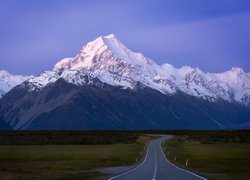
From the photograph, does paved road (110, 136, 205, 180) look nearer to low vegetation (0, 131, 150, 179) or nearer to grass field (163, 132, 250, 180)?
grass field (163, 132, 250, 180)

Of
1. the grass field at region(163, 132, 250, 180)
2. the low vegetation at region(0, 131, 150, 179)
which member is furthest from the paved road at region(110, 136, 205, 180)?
the low vegetation at region(0, 131, 150, 179)

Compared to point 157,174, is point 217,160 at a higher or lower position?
higher

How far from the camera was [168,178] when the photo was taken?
149ft

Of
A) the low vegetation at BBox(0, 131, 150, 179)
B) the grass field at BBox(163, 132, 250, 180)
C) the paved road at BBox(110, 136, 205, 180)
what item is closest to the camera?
the paved road at BBox(110, 136, 205, 180)

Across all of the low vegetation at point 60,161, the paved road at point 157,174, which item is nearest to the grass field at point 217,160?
the paved road at point 157,174

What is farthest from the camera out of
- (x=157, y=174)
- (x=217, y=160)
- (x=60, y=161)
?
(x=217, y=160)

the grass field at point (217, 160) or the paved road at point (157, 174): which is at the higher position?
the grass field at point (217, 160)

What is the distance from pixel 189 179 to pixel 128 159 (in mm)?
38186

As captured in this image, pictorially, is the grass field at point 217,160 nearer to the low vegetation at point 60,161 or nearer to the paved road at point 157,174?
the paved road at point 157,174

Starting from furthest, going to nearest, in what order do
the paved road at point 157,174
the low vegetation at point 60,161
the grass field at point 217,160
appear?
the low vegetation at point 60,161 < the grass field at point 217,160 < the paved road at point 157,174

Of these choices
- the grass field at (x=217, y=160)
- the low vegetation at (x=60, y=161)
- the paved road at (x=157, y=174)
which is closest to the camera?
the paved road at (x=157, y=174)

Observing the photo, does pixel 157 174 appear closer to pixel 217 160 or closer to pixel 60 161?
pixel 60 161


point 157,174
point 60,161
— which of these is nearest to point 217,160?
point 60,161

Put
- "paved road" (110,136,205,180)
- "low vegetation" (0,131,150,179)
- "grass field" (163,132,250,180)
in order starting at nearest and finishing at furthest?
"paved road" (110,136,205,180), "grass field" (163,132,250,180), "low vegetation" (0,131,150,179)
